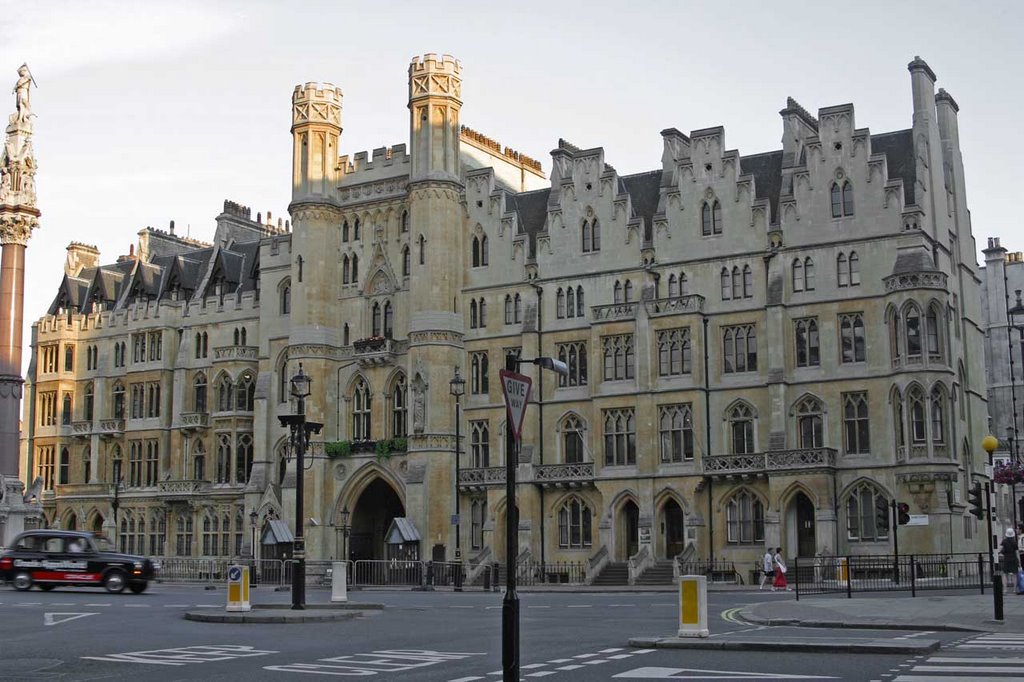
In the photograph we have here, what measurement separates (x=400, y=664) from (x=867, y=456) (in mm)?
33302

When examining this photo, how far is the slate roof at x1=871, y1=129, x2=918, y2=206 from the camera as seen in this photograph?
48.7 meters

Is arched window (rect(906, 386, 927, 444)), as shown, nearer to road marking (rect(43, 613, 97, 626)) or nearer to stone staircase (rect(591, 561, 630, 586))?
stone staircase (rect(591, 561, 630, 586))

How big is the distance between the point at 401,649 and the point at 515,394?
7262 millimetres

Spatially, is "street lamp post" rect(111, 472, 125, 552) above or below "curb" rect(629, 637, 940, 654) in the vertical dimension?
above

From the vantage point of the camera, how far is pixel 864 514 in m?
47.0

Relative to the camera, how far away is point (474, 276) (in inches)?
2279

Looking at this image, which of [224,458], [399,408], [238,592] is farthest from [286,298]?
[238,592]

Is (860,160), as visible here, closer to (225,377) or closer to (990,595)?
(990,595)

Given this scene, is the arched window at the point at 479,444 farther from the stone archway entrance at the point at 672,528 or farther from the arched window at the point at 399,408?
the stone archway entrance at the point at 672,528

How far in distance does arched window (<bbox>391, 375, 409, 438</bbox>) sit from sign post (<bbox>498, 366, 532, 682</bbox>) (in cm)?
4298

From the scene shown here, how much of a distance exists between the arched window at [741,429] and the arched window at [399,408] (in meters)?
15.3

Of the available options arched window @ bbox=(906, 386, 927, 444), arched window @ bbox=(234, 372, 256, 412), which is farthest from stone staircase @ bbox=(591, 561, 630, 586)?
arched window @ bbox=(234, 372, 256, 412)

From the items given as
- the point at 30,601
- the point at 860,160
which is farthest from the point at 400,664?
the point at 860,160

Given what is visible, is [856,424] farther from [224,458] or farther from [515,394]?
[515,394]
